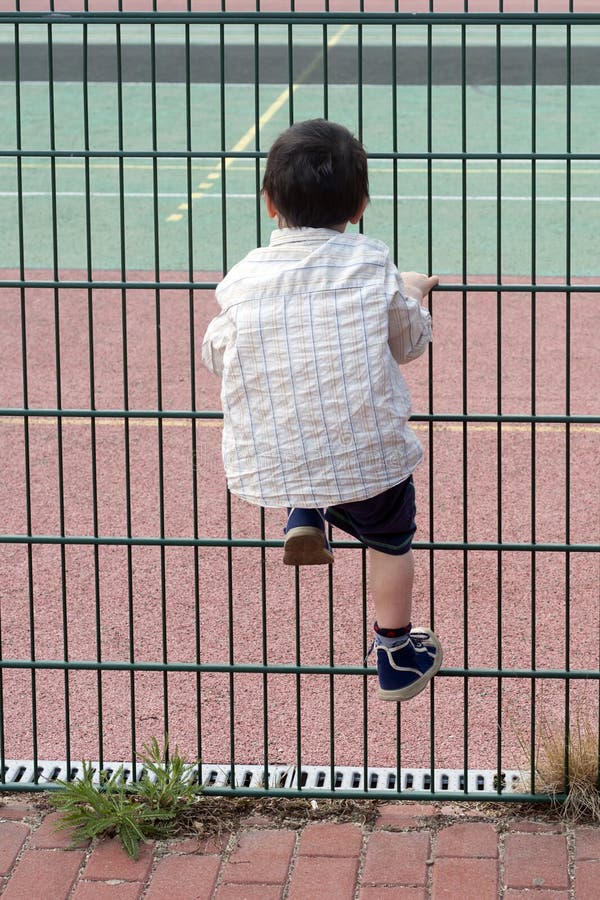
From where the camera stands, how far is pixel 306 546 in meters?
3.23

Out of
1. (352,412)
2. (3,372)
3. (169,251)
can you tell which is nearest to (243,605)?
(352,412)

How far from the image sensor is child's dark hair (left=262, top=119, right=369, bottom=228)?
9.99 feet

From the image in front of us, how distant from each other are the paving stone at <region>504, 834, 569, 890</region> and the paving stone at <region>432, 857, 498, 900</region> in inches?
1.7

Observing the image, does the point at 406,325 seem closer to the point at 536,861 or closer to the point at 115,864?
the point at 536,861

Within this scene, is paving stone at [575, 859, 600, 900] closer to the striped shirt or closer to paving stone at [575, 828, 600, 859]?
paving stone at [575, 828, 600, 859]

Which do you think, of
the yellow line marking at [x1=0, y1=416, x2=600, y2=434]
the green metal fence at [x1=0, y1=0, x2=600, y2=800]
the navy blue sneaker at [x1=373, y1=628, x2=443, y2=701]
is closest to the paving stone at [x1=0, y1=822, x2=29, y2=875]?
the green metal fence at [x1=0, y1=0, x2=600, y2=800]

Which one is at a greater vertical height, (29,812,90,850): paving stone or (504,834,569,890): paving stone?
(504,834,569,890): paving stone

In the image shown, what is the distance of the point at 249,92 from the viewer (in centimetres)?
1905

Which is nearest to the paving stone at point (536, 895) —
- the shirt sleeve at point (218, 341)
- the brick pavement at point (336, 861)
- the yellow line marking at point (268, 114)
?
the brick pavement at point (336, 861)

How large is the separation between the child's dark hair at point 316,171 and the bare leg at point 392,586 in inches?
32.4

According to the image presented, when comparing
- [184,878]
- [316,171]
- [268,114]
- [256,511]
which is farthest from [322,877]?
[268,114]

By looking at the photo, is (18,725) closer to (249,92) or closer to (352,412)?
(352,412)

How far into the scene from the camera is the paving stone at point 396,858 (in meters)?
3.61

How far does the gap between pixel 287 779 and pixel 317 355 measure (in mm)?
1519
